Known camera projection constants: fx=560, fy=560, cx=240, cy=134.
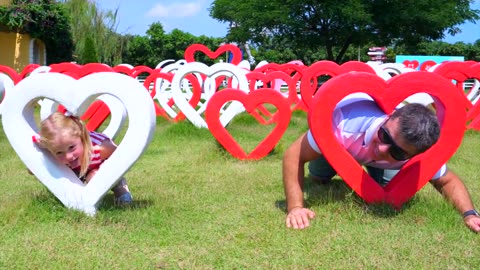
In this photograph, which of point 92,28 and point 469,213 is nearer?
point 469,213

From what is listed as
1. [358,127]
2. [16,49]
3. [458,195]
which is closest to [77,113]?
→ [358,127]

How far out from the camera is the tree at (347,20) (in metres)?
31.5

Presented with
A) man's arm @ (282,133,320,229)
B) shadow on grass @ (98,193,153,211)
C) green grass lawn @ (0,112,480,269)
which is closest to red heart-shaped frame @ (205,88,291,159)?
green grass lawn @ (0,112,480,269)

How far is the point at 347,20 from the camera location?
1219 inches

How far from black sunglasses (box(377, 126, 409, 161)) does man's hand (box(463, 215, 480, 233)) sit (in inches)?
26.0

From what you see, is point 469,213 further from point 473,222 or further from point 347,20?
point 347,20

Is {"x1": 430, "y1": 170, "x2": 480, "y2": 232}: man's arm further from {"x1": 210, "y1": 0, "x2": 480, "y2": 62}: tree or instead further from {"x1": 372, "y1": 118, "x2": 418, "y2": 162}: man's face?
{"x1": 210, "y1": 0, "x2": 480, "y2": 62}: tree

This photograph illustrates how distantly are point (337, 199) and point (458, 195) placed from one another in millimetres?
883

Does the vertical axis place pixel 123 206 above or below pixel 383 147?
below

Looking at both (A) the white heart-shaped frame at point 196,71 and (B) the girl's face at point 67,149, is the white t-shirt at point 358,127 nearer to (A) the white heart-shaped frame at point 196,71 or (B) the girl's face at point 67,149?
(B) the girl's face at point 67,149

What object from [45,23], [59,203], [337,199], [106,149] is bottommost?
[337,199]

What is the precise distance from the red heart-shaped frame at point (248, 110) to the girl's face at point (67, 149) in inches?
121

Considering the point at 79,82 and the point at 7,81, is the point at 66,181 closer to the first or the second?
the point at 79,82

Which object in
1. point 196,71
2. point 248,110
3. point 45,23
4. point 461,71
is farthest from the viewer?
point 45,23
